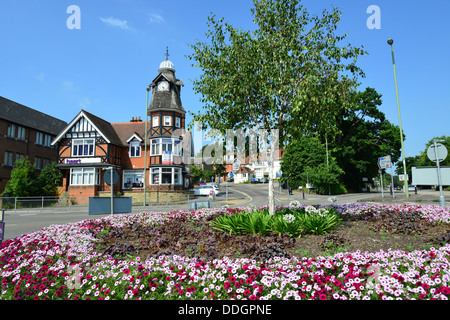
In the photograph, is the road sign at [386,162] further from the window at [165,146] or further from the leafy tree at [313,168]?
the window at [165,146]

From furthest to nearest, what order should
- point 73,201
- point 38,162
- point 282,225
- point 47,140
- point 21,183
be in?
point 47,140, point 38,162, point 73,201, point 21,183, point 282,225

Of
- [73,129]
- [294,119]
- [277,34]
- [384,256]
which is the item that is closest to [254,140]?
[294,119]

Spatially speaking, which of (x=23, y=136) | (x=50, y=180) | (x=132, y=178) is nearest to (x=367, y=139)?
(x=132, y=178)

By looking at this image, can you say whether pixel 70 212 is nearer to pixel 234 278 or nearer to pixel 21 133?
pixel 21 133

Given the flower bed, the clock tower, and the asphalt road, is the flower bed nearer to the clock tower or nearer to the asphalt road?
the asphalt road

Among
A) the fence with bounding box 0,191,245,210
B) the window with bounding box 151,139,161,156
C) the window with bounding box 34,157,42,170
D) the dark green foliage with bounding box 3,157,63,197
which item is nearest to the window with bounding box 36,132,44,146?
the window with bounding box 34,157,42,170

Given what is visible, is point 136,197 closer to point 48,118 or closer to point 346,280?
point 48,118

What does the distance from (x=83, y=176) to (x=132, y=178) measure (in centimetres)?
587

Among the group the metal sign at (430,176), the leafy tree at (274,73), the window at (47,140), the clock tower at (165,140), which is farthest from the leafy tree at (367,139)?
the window at (47,140)

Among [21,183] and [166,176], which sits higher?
[166,176]

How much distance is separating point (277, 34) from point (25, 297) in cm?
913

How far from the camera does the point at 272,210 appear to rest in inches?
349

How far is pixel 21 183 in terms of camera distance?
31.1m

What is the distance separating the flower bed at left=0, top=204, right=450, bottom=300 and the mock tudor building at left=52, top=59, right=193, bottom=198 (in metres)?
30.0
